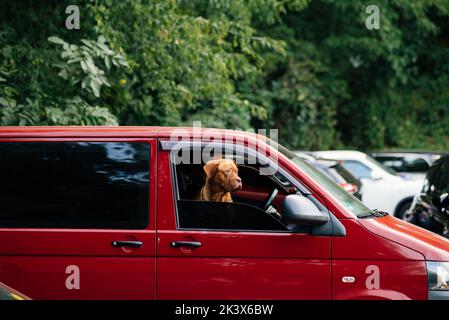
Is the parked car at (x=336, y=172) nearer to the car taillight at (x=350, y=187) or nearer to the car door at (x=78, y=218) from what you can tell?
the car taillight at (x=350, y=187)

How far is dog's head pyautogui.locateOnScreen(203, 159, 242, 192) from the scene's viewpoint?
5.42m

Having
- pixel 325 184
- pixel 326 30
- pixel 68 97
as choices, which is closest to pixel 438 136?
pixel 326 30

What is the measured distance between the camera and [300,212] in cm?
498

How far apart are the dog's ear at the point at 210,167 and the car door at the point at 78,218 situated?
0.41 m

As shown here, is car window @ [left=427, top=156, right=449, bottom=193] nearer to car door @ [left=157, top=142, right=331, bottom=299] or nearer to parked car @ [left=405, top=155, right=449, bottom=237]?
parked car @ [left=405, top=155, right=449, bottom=237]

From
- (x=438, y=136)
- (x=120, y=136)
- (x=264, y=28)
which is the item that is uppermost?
(x=264, y=28)

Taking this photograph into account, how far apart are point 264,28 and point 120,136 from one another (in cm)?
1947

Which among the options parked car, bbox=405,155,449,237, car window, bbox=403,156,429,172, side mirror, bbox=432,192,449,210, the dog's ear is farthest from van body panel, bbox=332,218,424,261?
car window, bbox=403,156,429,172

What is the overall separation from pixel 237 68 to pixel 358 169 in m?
3.35

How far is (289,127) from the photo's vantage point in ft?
80.7

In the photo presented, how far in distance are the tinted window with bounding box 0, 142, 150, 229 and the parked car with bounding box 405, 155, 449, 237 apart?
4.86 m

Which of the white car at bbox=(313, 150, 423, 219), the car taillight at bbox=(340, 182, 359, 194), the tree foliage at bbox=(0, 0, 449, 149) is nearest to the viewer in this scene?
the tree foliage at bbox=(0, 0, 449, 149)
